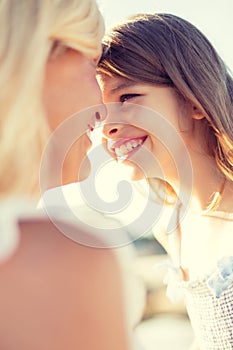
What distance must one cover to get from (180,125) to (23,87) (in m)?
1.40

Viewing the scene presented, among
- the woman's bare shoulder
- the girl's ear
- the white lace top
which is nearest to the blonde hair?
the woman's bare shoulder

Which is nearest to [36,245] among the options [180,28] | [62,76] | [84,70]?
[62,76]

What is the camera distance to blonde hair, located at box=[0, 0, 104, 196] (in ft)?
3.28

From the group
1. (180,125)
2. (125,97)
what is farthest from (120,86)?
(180,125)

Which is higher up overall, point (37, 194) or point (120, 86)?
point (37, 194)

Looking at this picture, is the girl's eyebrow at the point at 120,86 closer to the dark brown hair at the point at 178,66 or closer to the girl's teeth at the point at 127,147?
the dark brown hair at the point at 178,66

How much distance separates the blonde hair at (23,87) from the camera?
3.28 feet

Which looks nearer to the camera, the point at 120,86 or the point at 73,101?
the point at 73,101

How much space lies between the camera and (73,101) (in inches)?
49.2

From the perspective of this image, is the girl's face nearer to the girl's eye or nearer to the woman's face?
the girl's eye

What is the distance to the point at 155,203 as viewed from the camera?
2662 millimetres

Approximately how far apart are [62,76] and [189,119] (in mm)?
1245

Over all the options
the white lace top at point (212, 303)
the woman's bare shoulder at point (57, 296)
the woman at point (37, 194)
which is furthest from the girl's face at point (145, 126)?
the woman's bare shoulder at point (57, 296)

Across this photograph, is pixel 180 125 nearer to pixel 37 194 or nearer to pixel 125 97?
pixel 125 97
